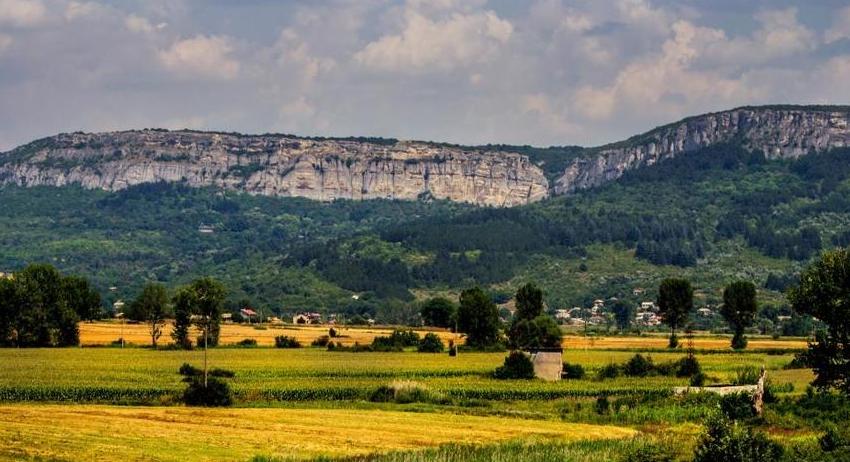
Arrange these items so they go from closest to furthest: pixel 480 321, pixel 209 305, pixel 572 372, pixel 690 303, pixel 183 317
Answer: pixel 572 372 < pixel 209 305 < pixel 183 317 < pixel 480 321 < pixel 690 303

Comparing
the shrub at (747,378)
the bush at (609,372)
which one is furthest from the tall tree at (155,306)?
the shrub at (747,378)

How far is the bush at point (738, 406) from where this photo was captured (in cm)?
5794

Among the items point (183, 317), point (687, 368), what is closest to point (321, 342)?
point (183, 317)

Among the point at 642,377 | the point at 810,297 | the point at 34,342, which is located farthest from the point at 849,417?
the point at 34,342

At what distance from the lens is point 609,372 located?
86438 mm

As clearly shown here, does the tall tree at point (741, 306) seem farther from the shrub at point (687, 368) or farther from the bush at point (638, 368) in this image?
the bush at point (638, 368)

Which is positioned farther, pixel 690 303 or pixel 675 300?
pixel 690 303

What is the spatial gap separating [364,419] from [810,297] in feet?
86.2

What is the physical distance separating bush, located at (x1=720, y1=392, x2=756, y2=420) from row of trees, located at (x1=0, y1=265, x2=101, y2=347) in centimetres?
7348

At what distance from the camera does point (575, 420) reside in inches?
2313

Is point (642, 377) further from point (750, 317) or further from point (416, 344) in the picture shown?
point (750, 317)

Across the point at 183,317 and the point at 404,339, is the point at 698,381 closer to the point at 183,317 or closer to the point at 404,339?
the point at 404,339

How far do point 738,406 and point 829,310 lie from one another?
8.77m

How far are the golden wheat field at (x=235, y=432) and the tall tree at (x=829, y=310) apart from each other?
1199cm
